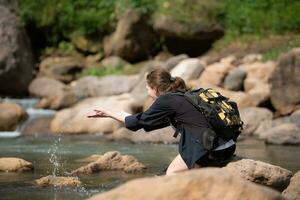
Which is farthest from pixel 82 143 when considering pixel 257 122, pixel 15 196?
pixel 15 196

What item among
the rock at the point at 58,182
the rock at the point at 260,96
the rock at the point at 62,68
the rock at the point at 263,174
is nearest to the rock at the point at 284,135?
the rock at the point at 260,96

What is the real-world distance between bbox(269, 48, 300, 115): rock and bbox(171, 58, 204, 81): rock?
3349 mm

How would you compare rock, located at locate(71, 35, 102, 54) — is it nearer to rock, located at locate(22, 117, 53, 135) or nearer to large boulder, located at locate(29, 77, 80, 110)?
large boulder, located at locate(29, 77, 80, 110)

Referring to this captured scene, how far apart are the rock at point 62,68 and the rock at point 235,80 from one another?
6.69m

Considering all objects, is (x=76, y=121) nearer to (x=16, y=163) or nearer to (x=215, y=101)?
(x=16, y=163)

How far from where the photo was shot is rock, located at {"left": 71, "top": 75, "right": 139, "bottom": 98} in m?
20.0

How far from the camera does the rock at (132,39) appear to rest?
23.6 meters

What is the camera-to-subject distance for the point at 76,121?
658 inches

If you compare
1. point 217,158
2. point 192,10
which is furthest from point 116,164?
point 192,10

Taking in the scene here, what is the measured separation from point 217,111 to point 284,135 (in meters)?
7.80

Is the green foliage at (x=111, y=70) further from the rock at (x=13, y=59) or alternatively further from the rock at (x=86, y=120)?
the rock at (x=86, y=120)

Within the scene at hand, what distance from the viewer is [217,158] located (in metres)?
6.52

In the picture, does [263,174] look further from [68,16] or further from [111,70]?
[68,16]

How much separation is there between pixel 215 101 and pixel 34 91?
15640 mm
